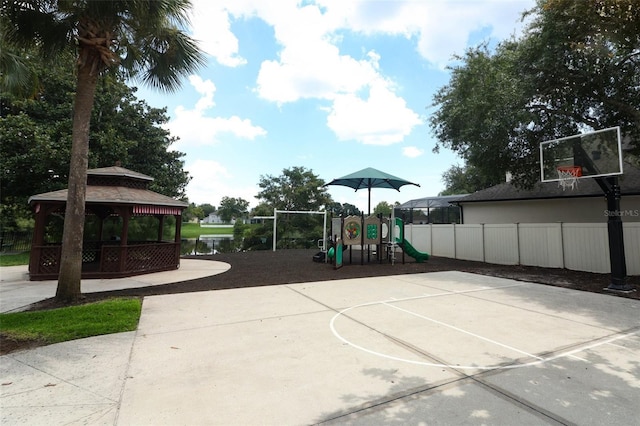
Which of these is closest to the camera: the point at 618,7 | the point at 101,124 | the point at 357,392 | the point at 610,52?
the point at 357,392

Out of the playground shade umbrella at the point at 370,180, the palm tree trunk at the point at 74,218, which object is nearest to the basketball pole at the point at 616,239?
the playground shade umbrella at the point at 370,180

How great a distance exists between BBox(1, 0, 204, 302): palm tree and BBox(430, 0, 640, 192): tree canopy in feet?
29.3

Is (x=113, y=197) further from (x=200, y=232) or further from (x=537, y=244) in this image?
(x=200, y=232)

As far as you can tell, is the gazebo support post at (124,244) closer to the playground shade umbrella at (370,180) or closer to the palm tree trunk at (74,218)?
the palm tree trunk at (74,218)

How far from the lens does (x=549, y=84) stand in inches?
354

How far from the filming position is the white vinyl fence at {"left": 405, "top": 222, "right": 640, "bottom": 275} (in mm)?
9320

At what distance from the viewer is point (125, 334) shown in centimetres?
434

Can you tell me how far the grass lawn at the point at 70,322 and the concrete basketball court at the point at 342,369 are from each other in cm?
27

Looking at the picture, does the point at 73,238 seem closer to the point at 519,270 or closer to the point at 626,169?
the point at 519,270

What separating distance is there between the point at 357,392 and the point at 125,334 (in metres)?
3.42

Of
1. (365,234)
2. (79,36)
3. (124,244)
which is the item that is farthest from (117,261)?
(365,234)

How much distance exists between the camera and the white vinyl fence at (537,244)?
9320mm

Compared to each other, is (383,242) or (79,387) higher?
(383,242)

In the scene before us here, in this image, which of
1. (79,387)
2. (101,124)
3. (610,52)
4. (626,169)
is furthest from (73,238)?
(626,169)
